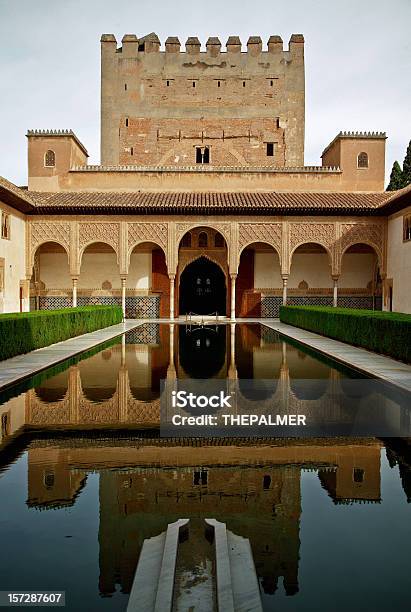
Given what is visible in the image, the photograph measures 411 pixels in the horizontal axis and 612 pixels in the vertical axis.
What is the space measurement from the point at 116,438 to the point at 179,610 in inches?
102

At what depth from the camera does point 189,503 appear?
3297mm

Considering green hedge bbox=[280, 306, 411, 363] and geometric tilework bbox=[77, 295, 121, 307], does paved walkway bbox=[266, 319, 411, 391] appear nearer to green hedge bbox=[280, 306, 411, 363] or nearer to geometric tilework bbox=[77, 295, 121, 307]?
green hedge bbox=[280, 306, 411, 363]

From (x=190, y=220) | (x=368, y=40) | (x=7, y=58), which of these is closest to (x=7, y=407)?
(x=7, y=58)

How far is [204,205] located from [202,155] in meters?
8.98

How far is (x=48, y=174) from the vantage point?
2512cm

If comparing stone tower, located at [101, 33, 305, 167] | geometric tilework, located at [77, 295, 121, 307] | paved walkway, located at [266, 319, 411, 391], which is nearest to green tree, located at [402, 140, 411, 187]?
stone tower, located at [101, 33, 305, 167]

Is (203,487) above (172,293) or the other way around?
the other way around

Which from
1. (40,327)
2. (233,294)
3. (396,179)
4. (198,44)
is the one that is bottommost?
(40,327)

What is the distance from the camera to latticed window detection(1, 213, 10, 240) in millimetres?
19516

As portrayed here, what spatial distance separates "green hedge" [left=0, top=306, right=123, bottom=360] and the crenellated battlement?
61.8ft

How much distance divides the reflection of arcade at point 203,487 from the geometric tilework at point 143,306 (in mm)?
19779

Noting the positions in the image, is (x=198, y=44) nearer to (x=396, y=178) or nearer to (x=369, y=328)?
(x=396, y=178)

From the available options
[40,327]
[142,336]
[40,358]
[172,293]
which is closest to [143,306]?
[172,293]

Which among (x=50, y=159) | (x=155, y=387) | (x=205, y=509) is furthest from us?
(x=50, y=159)
